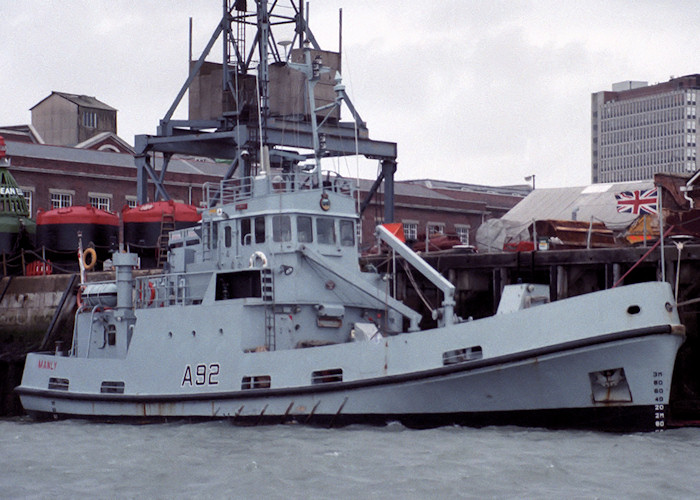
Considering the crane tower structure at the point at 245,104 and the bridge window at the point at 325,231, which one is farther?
the crane tower structure at the point at 245,104

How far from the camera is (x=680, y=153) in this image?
158 metres

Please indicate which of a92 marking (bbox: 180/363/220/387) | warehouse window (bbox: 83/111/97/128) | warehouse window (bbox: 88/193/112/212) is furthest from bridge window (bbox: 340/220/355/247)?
warehouse window (bbox: 83/111/97/128)

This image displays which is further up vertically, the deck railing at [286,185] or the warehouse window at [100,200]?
the warehouse window at [100,200]

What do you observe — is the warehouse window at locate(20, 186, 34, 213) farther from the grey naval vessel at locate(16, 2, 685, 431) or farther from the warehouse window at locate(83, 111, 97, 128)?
the warehouse window at locate(83, 111, 97, 128)

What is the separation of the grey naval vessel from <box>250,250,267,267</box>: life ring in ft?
0.12

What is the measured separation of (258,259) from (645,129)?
471 ft

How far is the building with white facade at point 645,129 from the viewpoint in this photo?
506ft

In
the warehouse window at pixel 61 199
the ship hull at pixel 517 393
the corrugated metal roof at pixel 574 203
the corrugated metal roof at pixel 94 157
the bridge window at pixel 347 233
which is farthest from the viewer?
the corrugated metal roof at pixel 94 157

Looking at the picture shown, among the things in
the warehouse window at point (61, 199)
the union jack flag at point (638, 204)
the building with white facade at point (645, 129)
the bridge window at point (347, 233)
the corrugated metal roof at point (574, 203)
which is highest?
the building with white facade at point (645, 129)

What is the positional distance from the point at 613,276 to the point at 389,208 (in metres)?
17.4

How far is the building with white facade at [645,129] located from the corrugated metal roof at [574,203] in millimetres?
109631

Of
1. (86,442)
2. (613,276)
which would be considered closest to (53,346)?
(86,442)

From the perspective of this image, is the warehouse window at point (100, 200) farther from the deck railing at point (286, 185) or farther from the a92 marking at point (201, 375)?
the a92 marking at point (201, 375)

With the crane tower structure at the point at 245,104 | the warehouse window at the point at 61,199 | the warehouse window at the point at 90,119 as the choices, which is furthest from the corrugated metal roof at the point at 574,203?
the warehouse window at the point at 90,119
